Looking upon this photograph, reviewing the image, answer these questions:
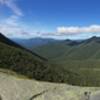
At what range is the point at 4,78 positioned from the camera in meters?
17.5

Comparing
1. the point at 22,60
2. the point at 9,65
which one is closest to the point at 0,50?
the point at 22,60

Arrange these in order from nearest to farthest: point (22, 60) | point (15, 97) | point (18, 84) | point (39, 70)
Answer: point (15, 97) < point (18, 84) < point (39, 70) < point (22, 60)

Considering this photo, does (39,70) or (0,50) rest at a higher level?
(0,50)

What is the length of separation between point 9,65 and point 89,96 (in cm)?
12080

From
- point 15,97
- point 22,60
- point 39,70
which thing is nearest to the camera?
point 15,97

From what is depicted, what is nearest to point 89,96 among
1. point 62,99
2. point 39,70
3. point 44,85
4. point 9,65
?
point 62,99

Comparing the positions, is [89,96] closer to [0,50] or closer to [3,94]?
[3,94]

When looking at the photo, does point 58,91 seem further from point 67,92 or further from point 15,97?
point 15,97

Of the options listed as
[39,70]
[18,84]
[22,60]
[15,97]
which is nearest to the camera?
[15,97]

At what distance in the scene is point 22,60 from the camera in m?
156

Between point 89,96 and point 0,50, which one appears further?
point 0,50

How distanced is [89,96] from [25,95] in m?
3.74

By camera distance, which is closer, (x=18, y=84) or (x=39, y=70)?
(x=18, y=84)

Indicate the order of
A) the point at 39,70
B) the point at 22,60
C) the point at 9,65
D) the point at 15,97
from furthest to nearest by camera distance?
the point at 22,60
the point at 39,70
the point at 9,65
the point at 15,97
